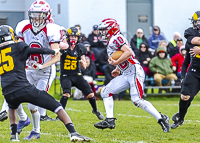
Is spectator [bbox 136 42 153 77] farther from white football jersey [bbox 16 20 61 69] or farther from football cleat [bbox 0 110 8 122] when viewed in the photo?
white football jersey [bbox 16 20 61 69]

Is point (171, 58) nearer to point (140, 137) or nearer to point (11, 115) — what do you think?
point (140, 137)

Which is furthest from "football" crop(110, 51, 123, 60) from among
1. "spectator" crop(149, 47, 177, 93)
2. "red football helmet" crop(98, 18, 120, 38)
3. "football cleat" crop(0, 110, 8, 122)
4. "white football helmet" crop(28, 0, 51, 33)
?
"spectator" crop(149, 47, 177, 93)

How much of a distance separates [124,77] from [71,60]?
87.1 inches

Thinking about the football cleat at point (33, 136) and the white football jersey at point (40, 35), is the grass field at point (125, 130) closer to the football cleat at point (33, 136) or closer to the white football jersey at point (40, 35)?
the football cleat at point (33, 136)

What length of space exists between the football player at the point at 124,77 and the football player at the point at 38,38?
2.74ft

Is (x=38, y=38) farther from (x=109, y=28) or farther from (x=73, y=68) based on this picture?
(x=73, y=68)

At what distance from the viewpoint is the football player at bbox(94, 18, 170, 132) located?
6.39 metres

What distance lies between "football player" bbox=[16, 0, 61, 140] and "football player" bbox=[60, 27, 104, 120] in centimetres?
172

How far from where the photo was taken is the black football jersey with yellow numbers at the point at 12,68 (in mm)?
5145

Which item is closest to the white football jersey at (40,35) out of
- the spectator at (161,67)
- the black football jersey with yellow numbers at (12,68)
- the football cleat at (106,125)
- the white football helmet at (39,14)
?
the white football helmet at (39,14)

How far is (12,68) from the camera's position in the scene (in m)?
5.17

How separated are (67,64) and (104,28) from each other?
7.11ft

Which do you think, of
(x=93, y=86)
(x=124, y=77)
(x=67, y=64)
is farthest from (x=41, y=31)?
(x=93, y=86)

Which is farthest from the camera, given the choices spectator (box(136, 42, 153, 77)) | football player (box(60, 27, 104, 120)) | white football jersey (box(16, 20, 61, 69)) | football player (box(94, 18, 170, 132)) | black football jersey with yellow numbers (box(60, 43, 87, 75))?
spectator (box(136, 42, 153, 77))
